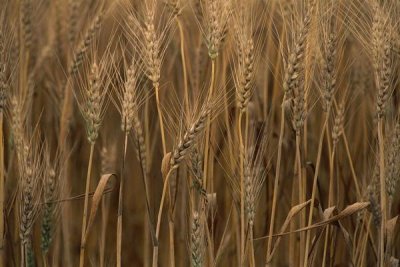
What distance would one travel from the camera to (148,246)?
99.8 inches

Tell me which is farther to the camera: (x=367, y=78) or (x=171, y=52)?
(x=171, y=52)

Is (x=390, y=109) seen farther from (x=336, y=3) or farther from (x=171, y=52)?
(x=171, y=52)

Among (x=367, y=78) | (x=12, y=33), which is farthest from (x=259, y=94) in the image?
(x=12, y=33)

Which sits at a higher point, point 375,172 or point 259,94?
point 259,94

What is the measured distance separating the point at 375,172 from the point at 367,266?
19.2 inches

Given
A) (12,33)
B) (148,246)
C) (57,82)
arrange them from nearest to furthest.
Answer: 1. (12,33)
2. (148,246)
3. (57,82)

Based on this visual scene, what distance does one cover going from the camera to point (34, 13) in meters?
2.67

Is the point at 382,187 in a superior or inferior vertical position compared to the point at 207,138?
inferior

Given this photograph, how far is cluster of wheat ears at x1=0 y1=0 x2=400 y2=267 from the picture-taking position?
78.3 inches

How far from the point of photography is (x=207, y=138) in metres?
2.09

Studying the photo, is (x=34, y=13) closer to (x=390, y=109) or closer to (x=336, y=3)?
(x=336, y=3)

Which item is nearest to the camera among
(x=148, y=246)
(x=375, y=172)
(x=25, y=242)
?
(x=25, y=242)

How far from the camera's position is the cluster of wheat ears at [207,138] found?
6.52 ft

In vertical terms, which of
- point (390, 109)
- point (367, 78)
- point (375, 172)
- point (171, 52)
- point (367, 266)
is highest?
point (171, 52)
